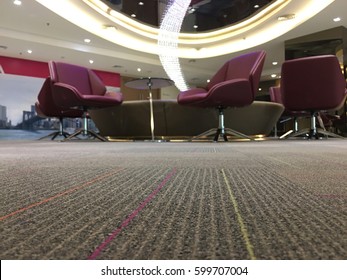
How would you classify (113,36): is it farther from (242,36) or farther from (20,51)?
(242,36)

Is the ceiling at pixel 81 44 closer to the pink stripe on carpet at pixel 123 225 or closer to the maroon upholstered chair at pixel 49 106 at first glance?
the maroon upholstered chair at pixel 49 106

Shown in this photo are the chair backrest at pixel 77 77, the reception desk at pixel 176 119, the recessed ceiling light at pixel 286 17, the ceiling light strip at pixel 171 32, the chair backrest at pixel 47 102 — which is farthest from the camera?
the ceiling light strip at pixel 171 32

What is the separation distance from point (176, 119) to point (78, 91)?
1.31m

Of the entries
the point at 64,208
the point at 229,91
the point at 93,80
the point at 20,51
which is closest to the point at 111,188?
the point at 64,208

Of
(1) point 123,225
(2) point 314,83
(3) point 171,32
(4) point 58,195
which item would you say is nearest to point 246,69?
(2) point 314,83

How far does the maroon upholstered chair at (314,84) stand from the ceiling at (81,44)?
8.96ft

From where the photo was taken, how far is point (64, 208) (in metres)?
0.40

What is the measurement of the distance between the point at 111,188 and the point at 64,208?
0.15 metres

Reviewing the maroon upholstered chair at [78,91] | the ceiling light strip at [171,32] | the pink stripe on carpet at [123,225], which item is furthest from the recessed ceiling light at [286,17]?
the pink stripe on carpet at [123,225]

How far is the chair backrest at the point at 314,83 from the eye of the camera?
139 inches

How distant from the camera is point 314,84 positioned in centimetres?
359

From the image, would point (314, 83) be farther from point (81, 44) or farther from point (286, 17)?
point (81, 44)
